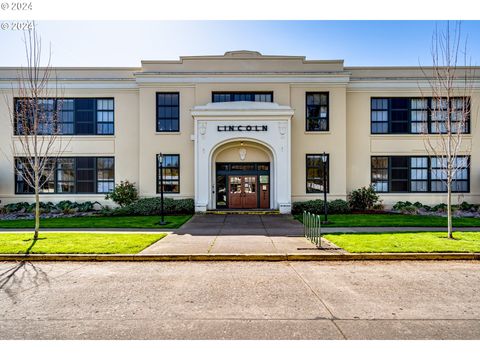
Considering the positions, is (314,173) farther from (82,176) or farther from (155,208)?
(82,176)

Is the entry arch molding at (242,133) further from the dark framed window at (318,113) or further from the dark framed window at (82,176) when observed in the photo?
the dark framed window at (82,176)

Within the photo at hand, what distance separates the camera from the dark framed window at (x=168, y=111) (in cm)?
2008

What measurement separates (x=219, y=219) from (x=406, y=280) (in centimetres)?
1054

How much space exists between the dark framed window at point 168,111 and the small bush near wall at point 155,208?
480cm

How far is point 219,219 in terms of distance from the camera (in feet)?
52.9

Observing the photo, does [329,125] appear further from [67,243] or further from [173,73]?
[67,243]

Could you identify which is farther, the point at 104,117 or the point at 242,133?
the point at 104,117

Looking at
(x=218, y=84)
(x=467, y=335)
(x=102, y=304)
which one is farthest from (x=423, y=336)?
(x=218, y=84)

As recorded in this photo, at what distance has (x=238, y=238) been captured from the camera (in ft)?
36.3

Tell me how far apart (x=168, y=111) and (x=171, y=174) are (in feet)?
13.4

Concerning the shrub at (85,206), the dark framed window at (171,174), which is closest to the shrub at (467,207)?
the dark framed window at (171,174)

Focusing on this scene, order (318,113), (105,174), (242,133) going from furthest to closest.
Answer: (105,174)
(318,113)
(242,133)

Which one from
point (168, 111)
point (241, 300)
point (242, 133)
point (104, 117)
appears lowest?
point (241, 300)

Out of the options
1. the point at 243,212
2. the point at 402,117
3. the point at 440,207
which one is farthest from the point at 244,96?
the point at 440,207
